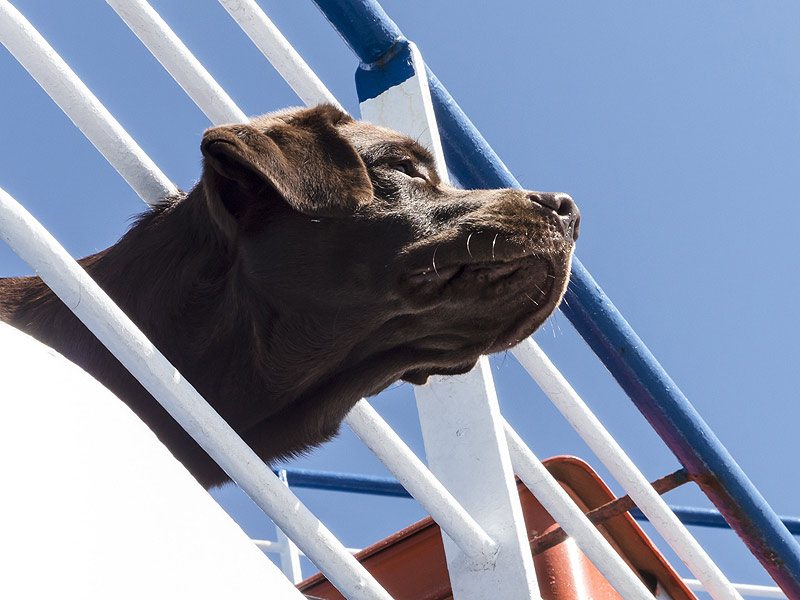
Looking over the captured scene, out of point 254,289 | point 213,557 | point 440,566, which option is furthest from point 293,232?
point 213,557

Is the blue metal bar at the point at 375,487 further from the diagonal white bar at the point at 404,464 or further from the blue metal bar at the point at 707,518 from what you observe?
the diagonal white bar at the point at 404,464

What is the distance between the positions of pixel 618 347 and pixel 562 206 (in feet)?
1.30

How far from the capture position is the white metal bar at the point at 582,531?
7.47ft

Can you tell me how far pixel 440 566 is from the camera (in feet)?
9.17

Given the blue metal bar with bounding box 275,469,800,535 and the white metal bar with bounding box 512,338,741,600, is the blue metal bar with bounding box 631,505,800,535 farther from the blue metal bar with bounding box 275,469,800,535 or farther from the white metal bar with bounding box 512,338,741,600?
the white metal bar with bounding box 512,338,741,600

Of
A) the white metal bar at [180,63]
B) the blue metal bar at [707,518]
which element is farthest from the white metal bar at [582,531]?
the blue metal bar at [707,518]

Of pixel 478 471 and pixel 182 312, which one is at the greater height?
pixel 182 312

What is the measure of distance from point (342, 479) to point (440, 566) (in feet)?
2.85

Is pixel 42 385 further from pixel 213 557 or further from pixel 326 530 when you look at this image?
pixel 326 530

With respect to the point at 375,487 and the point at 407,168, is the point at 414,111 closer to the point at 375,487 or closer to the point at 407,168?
the point at 407,168

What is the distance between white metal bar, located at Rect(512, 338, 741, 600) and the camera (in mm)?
2455

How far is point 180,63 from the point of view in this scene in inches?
88.5

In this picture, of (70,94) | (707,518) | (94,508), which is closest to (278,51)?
(70,94)

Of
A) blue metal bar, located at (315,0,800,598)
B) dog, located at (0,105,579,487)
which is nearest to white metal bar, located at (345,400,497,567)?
dog, located at (0,105,579,487)
